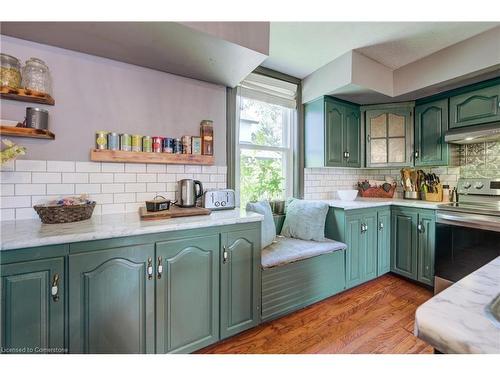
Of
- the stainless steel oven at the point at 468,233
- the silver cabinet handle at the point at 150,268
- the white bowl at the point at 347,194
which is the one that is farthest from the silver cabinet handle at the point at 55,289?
the stainless steel oven at the point at 468,233

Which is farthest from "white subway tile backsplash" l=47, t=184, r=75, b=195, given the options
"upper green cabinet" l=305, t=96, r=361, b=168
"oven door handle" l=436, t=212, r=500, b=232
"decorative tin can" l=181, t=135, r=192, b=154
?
"oven door handle" l=436, t=212, r=500, b=232

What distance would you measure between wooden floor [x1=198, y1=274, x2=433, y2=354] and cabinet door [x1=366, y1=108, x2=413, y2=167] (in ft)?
4.96

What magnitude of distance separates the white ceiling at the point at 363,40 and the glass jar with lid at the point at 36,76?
1681 millimetres

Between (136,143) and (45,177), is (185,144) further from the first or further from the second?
(45,177)

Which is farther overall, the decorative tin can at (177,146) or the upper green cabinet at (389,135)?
the upper green cabinet at (389,135)

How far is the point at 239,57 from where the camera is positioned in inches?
63.4

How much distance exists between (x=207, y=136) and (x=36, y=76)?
1.16m

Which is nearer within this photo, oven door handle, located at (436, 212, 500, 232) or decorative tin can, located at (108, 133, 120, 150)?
decorative tin can, located at (108, 133, 120, 150)

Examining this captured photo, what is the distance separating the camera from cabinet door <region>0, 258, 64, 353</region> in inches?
37.8

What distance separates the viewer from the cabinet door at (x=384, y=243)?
248 cm

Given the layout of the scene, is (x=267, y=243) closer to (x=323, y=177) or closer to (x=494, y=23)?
(x=323, y=177)

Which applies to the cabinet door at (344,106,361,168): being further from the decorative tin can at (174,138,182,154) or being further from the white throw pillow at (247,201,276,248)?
the decorative tin can at (174,138,182,154)

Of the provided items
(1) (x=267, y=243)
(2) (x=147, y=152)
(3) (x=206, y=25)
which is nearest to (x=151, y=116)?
(2) (x=147, y=152)

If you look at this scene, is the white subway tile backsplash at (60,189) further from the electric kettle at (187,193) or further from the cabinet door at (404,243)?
the cabinet door at (404,243)
